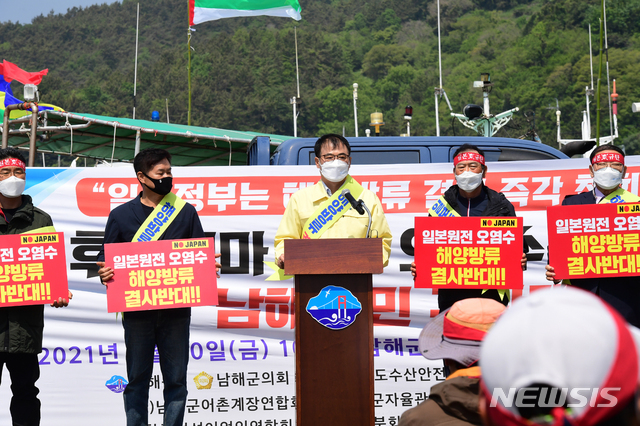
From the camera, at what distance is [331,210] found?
4164 mm

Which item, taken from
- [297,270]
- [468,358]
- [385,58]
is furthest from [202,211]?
[385,58]

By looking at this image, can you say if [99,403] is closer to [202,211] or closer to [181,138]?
[202,211]

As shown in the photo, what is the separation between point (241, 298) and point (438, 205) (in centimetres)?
171

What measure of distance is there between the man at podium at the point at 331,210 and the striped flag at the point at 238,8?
7614 mm

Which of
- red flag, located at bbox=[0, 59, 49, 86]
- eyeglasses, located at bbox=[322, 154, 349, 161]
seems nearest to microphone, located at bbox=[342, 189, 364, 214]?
eyeglasses, located at bbox=[322, 154, 349, 161]

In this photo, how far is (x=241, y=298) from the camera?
17.0 feet

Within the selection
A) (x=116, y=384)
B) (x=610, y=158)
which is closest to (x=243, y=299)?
(x=116, y=384)

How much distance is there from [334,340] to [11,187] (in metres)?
2.21


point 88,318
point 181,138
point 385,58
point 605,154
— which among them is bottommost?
point 88,318

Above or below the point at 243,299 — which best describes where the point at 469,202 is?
above

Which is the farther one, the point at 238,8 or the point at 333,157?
the point at 238,8
